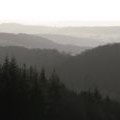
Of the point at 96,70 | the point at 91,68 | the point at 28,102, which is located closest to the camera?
the point at 28,102

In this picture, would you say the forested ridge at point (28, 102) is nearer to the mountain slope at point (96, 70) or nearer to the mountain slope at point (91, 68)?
the mountain slope at point (91, 68)

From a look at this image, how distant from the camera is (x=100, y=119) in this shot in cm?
6525

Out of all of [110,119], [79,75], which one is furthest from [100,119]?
[79,75]

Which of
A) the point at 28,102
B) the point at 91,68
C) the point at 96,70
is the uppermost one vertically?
the point at 28,102

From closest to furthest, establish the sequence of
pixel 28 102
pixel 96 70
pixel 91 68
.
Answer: pixel 28 102 < pixel 96 70 < pixel 91 68

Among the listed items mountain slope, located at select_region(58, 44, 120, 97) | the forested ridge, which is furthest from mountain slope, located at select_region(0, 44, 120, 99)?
the forested ridge

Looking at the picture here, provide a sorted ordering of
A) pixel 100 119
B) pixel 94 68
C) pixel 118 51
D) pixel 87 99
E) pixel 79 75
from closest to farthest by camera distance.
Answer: pixel 100 119
pixel 87 99
pixel 79 75
pixel 94 68
pixel 118 51

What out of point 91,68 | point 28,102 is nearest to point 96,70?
point 91,68

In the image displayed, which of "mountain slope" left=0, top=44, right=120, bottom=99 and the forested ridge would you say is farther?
"mountain slope" left=0, top=44, right=120, bottom=99

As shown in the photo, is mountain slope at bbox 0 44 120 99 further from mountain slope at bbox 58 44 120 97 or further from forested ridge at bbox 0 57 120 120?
forested ridge at bbox 0 57 120 120

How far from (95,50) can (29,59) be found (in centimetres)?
3097

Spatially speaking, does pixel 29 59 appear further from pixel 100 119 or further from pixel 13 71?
pixel 13 71

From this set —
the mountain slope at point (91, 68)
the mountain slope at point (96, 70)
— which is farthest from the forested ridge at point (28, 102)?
the mountain slope at point (96, 70)

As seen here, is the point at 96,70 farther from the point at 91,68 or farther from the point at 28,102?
the point at 28,102
